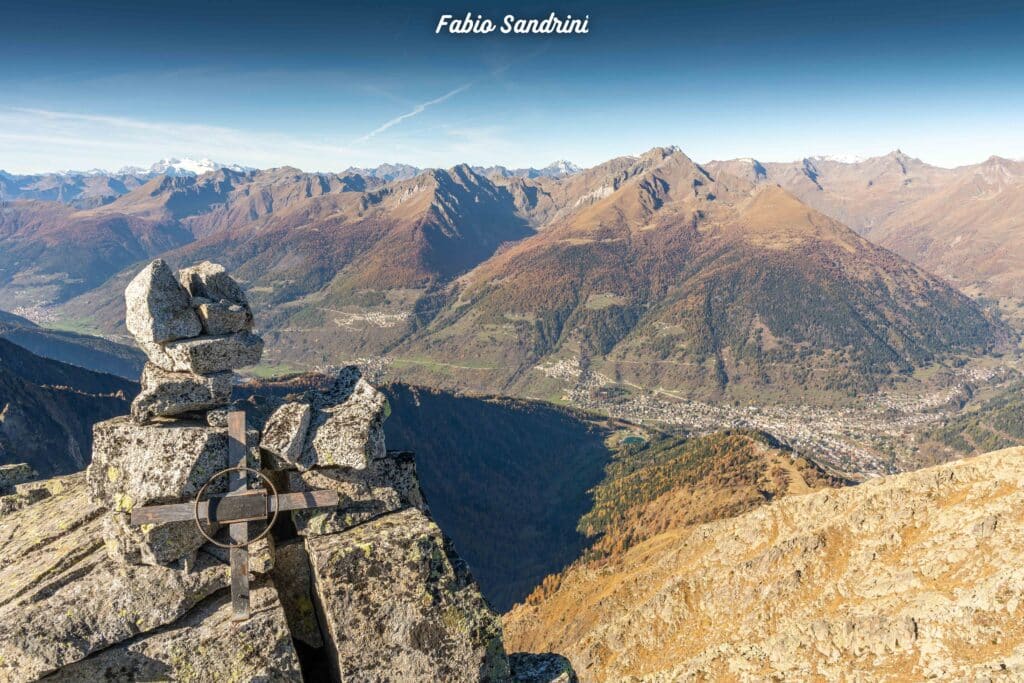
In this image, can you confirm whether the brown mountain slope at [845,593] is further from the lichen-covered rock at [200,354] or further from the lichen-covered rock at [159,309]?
the lichen-covered rock at [159,309]

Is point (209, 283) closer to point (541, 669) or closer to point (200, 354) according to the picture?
point (200, 354)

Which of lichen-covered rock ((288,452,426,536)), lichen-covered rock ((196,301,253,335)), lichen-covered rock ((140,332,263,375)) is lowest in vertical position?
lichen-covered rock ((288,452,426,536))

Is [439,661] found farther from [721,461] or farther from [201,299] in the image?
[721,461]

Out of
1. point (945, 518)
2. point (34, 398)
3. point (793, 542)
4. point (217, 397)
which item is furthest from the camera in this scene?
point (34, 398)

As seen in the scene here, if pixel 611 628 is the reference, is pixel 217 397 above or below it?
above

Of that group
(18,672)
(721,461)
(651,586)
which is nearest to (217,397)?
(18,672)

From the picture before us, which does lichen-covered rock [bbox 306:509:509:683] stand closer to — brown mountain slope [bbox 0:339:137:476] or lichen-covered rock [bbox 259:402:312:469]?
lichen-covered rock [bbox 259:402:312:469]

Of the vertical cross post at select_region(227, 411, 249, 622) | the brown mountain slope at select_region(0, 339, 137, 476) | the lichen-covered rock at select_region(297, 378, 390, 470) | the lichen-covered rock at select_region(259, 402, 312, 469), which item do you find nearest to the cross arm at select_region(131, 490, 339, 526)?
the vertical cross post at select_region(227, 411, 249, 622)
